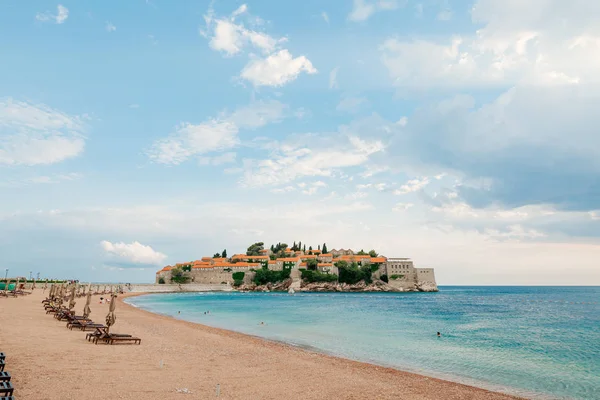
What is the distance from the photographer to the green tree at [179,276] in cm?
13112

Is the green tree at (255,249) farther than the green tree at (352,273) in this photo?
Yes

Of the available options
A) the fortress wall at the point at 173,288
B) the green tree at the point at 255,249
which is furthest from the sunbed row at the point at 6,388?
the green tree at the point at 255,249

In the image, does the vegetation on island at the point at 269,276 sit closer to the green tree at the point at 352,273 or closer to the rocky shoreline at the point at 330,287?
the rocky shoreline at the point at 330,287

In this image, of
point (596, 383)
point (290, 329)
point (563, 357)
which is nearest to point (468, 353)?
point (563, 357)

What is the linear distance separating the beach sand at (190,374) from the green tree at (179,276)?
116763 mm

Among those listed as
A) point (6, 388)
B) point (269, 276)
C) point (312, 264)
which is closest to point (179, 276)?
point (269, 276)

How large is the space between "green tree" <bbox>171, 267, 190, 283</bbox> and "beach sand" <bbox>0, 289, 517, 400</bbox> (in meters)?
117

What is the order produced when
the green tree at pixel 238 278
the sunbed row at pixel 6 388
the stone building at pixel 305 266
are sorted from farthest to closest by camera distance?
1. the green tree at pixel 238 278
2. the stone building at pixel 305 266
3. the sunbed row at pixel 6 388

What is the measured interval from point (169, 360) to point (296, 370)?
5456mm

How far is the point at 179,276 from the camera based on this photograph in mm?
132750

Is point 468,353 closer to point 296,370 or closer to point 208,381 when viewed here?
point 296,370

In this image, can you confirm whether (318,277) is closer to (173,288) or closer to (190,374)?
(173,288)

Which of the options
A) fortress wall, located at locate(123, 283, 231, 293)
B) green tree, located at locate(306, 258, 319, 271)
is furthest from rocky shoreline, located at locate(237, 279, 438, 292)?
fortress wall, located at locate(123, 283, 231, 293)

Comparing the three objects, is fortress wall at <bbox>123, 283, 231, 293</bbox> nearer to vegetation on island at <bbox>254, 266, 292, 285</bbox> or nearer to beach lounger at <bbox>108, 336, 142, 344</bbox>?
vegetation on island at <bbox>254, 266, 292, 285</bbox>
